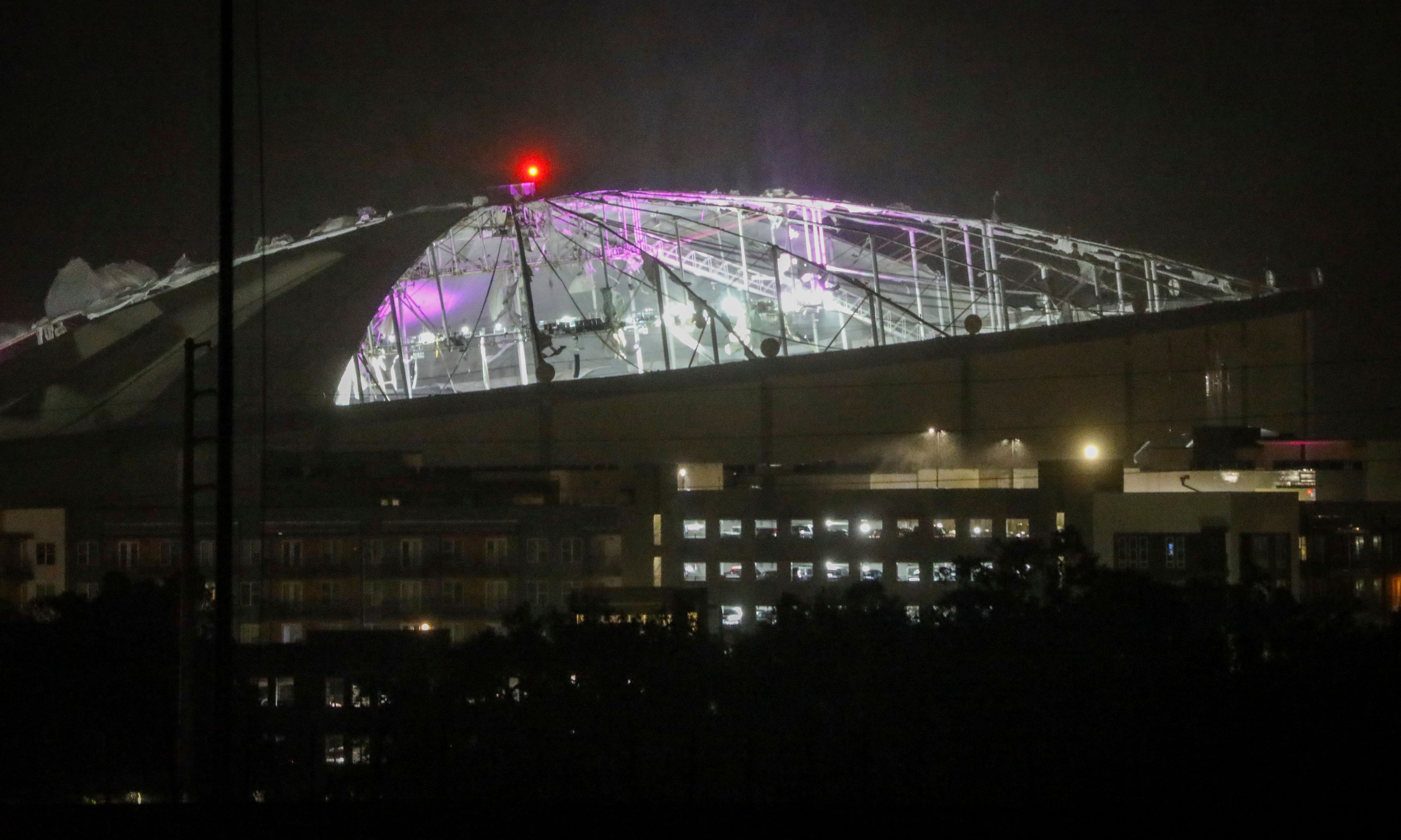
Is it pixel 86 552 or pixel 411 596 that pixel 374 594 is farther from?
pixel 86 552

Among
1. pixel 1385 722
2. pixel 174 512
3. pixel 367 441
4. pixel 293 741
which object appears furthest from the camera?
pixel 367 441

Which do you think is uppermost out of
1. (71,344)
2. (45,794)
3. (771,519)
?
(71,344)

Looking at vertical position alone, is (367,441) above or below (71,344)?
below

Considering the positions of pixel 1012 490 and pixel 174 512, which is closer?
pixel 174 512

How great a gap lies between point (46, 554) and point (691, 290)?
Answer: 1065 cm

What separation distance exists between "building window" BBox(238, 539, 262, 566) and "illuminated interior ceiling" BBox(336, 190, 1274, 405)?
3289mm

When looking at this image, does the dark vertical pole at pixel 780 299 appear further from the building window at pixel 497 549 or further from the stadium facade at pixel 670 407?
the building window at pixel 497 549

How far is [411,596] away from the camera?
1975cm

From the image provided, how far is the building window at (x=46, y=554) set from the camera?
63.5 ft

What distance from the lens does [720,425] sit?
22438mm

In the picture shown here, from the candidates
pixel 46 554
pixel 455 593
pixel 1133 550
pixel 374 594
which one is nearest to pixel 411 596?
pixel 374 594

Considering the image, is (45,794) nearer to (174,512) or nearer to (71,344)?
(174,512)

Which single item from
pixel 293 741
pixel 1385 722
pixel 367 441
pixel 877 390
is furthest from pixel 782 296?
pixel 1385 722

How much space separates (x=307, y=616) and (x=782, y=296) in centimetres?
994
